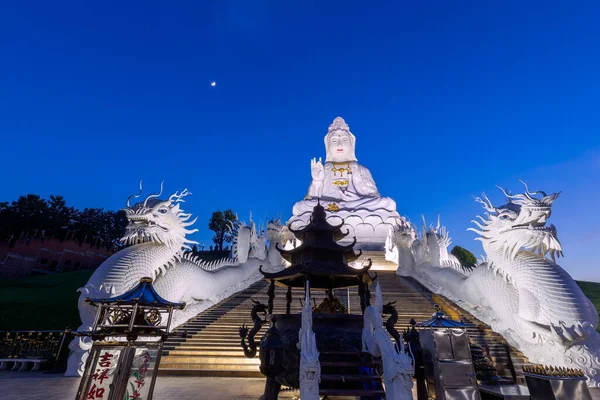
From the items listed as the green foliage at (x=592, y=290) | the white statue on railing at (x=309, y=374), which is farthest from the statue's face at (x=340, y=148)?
the white statue on railing at (x=309, y=374)

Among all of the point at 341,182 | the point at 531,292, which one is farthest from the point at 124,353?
the point at 341,182

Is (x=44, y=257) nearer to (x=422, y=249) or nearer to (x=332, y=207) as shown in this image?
(x=332, y=207)

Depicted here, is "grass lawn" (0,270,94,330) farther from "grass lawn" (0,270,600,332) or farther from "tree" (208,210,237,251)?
"tree" (208,210,237,251)

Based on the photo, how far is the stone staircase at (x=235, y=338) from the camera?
24.6ft

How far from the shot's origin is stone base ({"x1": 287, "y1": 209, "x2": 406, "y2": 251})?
24.8 m

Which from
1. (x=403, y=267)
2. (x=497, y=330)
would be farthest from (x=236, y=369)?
(x=403, y=267)

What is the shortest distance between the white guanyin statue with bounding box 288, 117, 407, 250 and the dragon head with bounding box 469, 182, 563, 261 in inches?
502

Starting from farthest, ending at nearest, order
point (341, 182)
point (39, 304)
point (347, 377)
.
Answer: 1. point (341, 182)
2. point (39, 304)
3. point (347, 377)

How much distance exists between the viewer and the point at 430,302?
11789mm

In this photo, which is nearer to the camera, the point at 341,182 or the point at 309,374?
the point at 309,374

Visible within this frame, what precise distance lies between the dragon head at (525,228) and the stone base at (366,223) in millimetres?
15159

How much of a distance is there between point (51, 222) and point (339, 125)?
3342cm

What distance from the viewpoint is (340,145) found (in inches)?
1211

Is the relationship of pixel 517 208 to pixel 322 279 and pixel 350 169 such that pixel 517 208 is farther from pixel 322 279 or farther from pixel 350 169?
pixel 350 169
